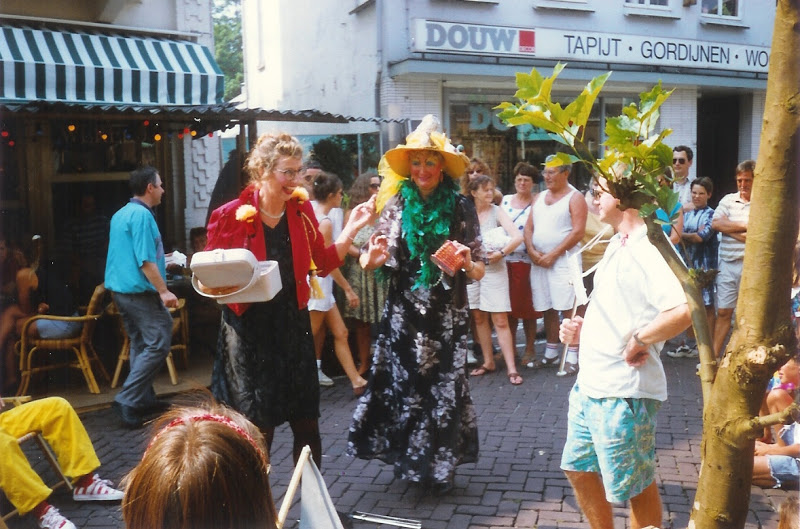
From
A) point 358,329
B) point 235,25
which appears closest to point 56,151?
point 358,329

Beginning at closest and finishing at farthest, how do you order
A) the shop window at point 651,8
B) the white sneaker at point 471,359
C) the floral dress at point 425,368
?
the floral dress at point 425,368 < the white sneaker at point 471,359 < the shop window at point 651,8

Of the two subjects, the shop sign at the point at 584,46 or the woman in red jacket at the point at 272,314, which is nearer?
the woman in red jacket at the point at 272,314

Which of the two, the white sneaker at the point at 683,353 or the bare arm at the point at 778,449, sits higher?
the bare arm at the point at 778,449

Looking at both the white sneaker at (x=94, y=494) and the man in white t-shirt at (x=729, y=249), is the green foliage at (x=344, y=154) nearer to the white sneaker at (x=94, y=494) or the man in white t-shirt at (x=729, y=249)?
the man in white t-shirt at (x=729, y=249)

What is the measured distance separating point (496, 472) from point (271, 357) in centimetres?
179

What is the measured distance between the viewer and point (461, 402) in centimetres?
454

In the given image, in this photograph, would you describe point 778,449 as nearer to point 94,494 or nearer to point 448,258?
point 448,258

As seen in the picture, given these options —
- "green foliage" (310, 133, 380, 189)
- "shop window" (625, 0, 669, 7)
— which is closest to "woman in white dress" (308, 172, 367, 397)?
"green foliage" (310, 133, 380, 189)

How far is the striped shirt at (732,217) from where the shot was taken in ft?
23.2

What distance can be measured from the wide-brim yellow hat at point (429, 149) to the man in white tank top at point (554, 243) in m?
2.96

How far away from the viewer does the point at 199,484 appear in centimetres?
155

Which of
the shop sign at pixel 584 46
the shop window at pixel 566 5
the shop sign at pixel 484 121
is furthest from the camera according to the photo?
the shop window at pixel 566 5

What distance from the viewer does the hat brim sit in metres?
4.43

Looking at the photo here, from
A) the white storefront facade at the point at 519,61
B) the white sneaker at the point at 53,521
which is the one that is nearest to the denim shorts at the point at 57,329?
the white sneaker at the point at 53,521
